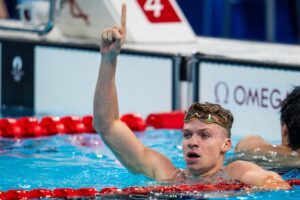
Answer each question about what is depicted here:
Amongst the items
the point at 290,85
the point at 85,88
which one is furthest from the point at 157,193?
the point at 85,88

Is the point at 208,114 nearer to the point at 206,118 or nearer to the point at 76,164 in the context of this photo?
the point at 206,118

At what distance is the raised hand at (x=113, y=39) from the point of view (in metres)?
4.05

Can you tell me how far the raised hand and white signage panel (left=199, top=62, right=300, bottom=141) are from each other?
110 inches

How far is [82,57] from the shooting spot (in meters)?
8.03

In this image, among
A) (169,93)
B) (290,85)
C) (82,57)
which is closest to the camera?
(290,85)

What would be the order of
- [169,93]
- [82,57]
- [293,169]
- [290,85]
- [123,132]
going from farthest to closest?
[82,57], [169,93], [290,85], [293,169], [123,132]

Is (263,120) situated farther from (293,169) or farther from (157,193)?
(157,193)

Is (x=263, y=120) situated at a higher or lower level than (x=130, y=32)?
lower

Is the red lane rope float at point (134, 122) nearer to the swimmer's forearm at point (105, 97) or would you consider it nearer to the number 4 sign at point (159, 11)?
the number 4 sign at point (159, 11)

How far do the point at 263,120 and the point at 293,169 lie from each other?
6.13ft

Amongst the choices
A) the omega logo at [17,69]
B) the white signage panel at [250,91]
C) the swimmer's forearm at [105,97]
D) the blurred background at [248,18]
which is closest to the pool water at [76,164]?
the white signage panel at [250,91]

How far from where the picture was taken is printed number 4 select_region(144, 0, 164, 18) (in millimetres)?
8125

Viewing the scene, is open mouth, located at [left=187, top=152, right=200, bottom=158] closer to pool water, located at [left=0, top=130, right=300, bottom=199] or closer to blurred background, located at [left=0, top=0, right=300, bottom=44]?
pool water, located at [left=0, top=130, right=300, bottom=199]

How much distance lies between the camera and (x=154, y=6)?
322 inches
